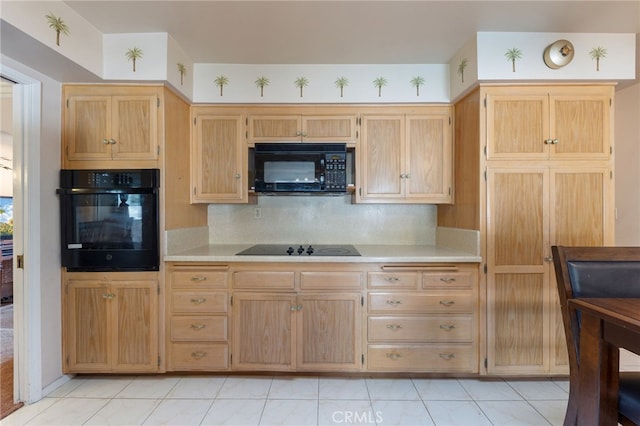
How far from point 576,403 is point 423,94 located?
212 cm

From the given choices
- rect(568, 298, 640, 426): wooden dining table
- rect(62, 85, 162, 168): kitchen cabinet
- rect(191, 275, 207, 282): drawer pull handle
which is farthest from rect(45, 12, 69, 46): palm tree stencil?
rect(568, 298, 640, 426): wooden dining table

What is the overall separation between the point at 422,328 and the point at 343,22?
2129mm

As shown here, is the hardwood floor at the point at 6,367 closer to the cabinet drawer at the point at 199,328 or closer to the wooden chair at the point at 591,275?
the cabinet drawer at the point at 199,328

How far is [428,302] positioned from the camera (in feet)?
6.89

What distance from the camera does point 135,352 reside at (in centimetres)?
207

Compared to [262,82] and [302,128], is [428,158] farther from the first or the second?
[262,82]

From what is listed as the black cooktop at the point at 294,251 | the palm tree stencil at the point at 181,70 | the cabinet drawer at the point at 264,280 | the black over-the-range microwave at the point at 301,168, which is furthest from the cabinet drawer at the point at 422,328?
the palm tree stencil at the point at 181,70

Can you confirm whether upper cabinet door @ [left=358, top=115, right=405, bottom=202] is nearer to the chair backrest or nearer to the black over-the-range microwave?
the black over-the-range microwave

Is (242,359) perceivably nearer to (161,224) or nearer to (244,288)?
(244,288)

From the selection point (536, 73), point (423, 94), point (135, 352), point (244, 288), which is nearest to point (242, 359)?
point (244, 288)

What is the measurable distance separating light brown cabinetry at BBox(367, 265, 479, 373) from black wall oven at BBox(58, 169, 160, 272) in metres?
1.63

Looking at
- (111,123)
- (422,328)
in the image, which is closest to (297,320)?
(422,328)

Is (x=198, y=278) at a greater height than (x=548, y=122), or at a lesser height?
lesser

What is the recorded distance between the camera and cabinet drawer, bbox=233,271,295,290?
212cm
